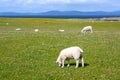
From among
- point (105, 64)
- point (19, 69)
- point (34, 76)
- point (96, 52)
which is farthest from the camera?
point (96, 52)

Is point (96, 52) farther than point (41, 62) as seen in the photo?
Yes

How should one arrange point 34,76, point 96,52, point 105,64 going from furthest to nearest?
point 96,52, point 105,64, point 34,76

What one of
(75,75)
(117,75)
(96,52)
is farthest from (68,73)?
(96,52)

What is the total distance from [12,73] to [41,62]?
3.98m

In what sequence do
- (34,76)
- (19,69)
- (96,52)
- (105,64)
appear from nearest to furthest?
(34,76)
(19,69)
(105,64)
(96,52)

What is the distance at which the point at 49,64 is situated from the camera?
20.3 metres

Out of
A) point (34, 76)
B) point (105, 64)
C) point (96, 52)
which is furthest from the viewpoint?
point (96, 52)

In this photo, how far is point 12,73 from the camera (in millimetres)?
17375

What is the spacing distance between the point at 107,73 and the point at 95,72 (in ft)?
2.48

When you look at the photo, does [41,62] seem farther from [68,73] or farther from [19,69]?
[68,73]

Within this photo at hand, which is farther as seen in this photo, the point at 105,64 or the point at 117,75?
the point at 105,64

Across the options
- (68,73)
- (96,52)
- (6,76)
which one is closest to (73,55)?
(68,73)

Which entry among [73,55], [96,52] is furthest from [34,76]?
[96,52]

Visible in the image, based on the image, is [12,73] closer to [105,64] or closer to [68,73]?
[68,73]
